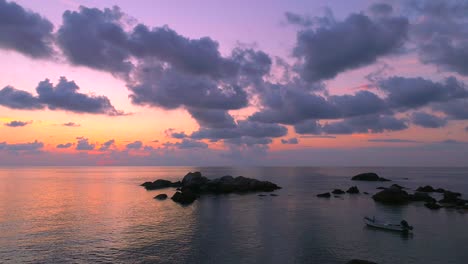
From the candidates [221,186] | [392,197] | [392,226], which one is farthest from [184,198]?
[392,197]

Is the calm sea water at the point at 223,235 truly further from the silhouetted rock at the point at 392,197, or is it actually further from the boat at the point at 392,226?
the silhouetted rock at the point at 392,197

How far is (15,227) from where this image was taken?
164 ft

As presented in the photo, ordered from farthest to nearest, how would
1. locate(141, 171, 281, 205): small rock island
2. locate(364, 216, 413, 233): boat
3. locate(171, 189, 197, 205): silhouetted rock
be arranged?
locate(141, 171, 281, 205): small rock island, locate(171, 189, 197, 205): silhouetted rock, locate(364, 216, 413, 233): boat

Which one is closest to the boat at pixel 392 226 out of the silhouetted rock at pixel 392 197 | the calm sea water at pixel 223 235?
the calm sea water at pixel 223 235

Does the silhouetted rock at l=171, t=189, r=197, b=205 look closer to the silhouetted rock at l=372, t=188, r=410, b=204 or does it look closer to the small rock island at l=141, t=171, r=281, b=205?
the small rock island at l=141, t=171, r=281, b=205

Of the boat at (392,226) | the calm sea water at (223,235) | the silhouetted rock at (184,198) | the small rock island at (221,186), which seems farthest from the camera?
the small rock island at (221,186)

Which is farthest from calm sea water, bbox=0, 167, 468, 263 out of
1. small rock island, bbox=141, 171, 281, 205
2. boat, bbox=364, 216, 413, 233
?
small rock island, bbox=141, 171, 281, 205

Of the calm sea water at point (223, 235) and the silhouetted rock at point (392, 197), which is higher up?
the silhouetted rock at point (392, 197)

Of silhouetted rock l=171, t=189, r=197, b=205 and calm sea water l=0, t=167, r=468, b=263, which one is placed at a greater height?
silhouetted rock l=171, t=189, r=197, b=205

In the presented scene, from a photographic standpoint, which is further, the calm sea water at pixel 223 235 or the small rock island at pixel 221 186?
the small rock island at pixel 221 186

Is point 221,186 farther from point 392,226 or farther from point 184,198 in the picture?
point 392,226

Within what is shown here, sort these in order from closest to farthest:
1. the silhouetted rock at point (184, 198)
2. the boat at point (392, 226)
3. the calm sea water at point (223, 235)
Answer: the calm sea water at point (223, 235) → the boat at point (392, 226) → the silhouetted rock at point (184, 198)

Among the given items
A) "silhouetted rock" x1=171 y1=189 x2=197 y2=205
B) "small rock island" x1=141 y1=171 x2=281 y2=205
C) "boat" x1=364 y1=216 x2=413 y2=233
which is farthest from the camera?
"small rock island" x1=141 y1=171 x2=281 y2=205

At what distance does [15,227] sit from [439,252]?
5809 centimetres
